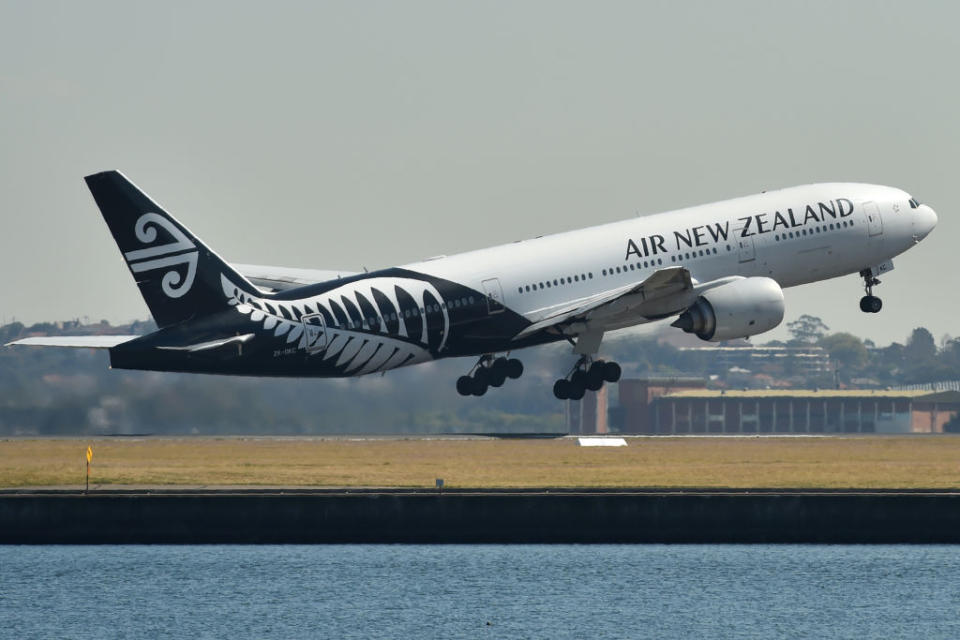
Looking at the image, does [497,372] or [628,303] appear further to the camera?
[497,372]

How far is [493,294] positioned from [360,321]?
20.7 ft

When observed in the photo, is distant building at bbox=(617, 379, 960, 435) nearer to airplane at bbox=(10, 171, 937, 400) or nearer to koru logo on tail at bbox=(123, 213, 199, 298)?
airplane at bbox=(10, 171, 937, 400)

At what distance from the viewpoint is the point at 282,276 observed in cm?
9738

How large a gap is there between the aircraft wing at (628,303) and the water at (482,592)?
9.94m

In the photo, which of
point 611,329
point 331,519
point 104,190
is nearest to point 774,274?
point 611,329

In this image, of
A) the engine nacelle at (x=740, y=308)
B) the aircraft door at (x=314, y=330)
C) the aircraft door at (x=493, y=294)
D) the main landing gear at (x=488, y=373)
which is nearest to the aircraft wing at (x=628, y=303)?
the engine nacelle at (x=740, y=308)

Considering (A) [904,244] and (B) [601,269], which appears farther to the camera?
(A) [904,244]

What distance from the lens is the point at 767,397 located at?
196750 millimetres

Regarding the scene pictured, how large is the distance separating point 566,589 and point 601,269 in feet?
49.9

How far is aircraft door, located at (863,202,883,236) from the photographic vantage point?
299 ft

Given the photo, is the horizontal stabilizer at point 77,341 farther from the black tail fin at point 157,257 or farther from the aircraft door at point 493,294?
the aircraft door at point 493,294

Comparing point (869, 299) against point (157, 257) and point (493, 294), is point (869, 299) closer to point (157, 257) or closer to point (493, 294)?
point (493, 294)

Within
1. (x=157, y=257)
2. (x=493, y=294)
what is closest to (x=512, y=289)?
(x=493, y=294)

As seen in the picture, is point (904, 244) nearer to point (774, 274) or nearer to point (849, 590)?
point (774, 274)
